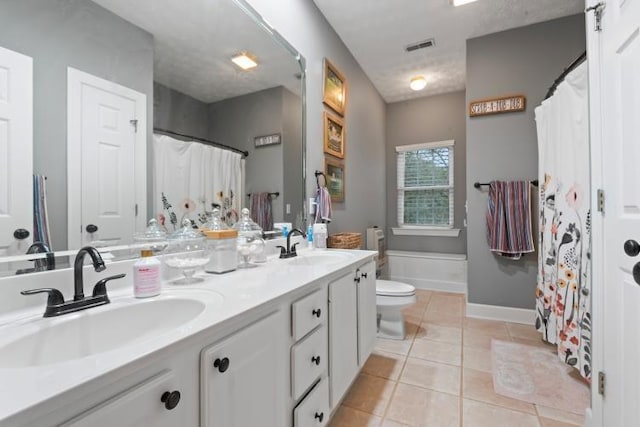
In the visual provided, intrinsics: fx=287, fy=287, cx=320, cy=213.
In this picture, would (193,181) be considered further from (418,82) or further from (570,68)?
(418,82)

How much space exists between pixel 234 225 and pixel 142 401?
1096 millimetres

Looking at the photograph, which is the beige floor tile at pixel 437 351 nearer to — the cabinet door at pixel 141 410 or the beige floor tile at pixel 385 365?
the beige floor tile at pixel 385 365

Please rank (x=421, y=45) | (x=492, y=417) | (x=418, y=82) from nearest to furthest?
(x=492, y=417) → (x=421, y=45) → (x=418, y=82)

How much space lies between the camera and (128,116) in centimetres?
108

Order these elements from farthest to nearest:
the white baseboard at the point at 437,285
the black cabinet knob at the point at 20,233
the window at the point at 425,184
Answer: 1. the window at the point at 425,184
2. the white baseboard at the point at 437,285
3. the black cabinet knob at the point at 20,233

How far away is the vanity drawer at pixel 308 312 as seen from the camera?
3.44ft

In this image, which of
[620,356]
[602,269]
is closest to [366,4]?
[602,269]

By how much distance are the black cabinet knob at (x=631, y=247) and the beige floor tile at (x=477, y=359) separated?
1261 millimetres

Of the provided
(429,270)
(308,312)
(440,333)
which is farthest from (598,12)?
(429,270)

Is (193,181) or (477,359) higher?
(193,181)

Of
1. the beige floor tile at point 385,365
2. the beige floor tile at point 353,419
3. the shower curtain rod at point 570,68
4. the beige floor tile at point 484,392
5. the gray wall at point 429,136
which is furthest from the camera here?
the gray wall at point 429,136

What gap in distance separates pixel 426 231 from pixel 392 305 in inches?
79.1

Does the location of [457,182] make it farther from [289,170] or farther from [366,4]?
[289,170]

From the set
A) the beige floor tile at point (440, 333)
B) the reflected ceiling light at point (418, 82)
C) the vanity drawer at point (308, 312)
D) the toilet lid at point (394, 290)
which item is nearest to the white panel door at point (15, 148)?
the vanity drawer at point (308, 312)
